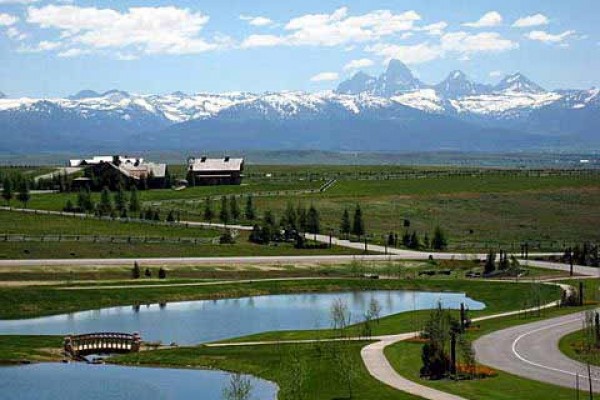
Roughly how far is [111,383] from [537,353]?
23088 millimetres

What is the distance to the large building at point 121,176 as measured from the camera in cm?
16838

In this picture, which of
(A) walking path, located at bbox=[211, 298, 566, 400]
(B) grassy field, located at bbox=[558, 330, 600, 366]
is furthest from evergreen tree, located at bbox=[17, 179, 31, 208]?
(B) grassy field, located at bbox=[558, 330, 600, 366]

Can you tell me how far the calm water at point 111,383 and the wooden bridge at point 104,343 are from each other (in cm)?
397

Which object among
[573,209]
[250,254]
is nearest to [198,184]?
[573,209]

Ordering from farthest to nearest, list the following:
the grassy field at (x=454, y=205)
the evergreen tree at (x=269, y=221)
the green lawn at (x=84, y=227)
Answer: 1. the grassy field at (x=454, y=205)
2. the evergreen tree at (x=269, y=221)
3. the green lawn at (x=84, y=227)

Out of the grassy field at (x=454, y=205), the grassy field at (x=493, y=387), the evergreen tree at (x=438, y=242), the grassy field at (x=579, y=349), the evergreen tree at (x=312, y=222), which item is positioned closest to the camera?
the grassy field at (x=493, y=387)

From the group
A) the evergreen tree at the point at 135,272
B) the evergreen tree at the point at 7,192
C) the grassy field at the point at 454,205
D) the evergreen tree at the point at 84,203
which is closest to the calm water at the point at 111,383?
the evergreen tree at the point at 135,272

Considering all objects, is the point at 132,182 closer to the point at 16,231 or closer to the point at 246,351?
the point at 16,231

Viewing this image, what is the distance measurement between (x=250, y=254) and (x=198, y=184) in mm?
77892

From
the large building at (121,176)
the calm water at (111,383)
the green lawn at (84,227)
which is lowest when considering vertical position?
the calm water at (111,383)

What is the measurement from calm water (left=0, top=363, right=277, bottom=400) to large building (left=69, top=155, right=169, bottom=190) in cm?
10433

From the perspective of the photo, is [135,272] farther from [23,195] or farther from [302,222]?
[23,195]

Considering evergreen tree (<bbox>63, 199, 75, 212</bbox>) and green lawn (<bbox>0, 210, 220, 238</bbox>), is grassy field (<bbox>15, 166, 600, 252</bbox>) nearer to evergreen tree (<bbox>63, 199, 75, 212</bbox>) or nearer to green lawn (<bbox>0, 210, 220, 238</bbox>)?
evergreen tree (<bbox>63, 199, 75, 212</bbox>)

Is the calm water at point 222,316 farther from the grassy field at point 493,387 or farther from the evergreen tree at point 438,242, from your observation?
the evergreen tree at point 438,242
